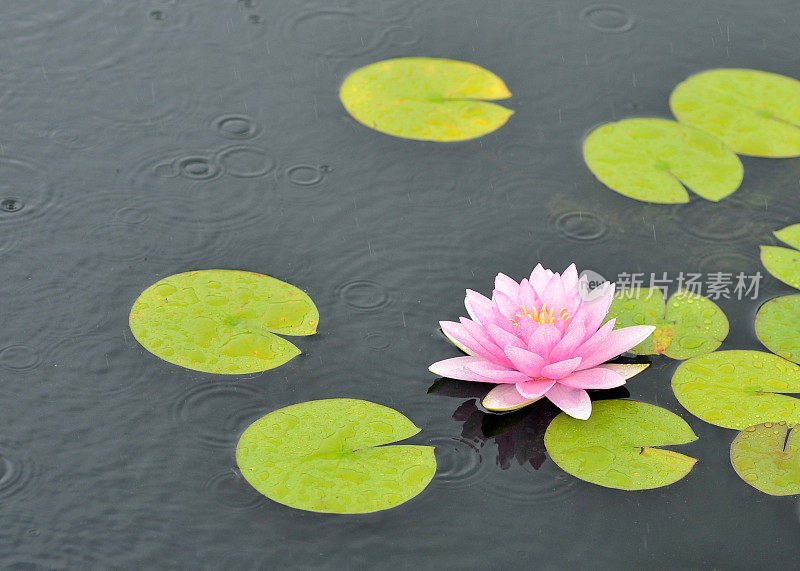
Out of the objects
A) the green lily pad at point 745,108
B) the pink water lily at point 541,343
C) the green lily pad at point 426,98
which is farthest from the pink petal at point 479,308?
the green lily pad at point 745,108

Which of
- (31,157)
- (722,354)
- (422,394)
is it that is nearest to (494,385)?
(422,394)

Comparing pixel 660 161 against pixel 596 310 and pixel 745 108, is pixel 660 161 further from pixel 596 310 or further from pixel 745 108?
pixel 596 310

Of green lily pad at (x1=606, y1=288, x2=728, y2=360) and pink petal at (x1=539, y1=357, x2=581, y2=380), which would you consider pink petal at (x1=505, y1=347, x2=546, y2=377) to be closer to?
pink petal at (x1=539, y1=357, x2=581, y2=380)

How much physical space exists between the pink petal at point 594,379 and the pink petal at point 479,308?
260 millimetres

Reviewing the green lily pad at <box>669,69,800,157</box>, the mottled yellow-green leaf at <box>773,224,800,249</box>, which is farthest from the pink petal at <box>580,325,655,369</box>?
the green lily pad at <box>669,69,800,157</box>

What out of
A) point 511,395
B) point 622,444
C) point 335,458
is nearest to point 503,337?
point 511,395

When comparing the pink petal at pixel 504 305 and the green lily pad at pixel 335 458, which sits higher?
the pink petal at pixel 504 305

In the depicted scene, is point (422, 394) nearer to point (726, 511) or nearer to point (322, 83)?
point (726, 511)

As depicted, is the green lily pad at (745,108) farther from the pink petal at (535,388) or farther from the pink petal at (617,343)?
the pink petal at (535,388)

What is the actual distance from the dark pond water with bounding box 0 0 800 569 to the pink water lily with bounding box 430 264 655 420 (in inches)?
4.4

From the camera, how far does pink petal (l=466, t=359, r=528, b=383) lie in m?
2.58

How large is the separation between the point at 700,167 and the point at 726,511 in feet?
4.66

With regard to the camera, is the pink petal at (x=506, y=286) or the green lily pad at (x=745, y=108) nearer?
the pink petal at (x=506, y=286)

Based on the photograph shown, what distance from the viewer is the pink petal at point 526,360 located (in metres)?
2.52
